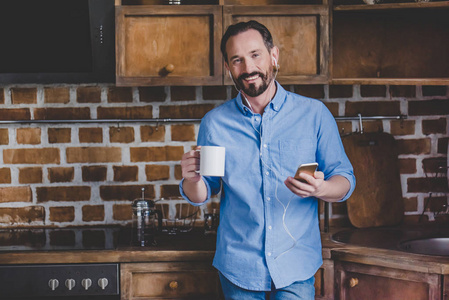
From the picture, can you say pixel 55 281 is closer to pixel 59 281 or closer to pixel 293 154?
pixel 59 281

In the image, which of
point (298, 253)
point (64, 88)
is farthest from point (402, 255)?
point (64, 88)

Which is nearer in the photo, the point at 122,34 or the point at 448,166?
the point at 122,34

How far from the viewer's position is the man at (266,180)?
155 cm

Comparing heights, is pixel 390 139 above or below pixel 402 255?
above

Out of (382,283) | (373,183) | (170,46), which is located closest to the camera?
(382,283)

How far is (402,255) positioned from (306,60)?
33.3 inches

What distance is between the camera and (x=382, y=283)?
1798mm

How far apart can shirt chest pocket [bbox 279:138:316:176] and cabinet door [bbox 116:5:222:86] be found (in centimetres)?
52

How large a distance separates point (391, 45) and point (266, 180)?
1.15 meters

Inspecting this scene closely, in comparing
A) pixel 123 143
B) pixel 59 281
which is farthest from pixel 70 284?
pixel 123 143

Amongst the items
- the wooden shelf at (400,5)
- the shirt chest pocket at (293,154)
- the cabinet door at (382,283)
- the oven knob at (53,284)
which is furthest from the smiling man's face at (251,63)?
the oven knob at (53,284)

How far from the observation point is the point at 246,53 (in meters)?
1.61

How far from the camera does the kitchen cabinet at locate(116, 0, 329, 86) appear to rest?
1.97m

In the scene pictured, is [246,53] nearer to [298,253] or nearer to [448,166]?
[298,253]
